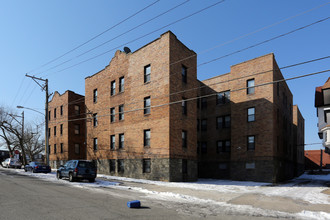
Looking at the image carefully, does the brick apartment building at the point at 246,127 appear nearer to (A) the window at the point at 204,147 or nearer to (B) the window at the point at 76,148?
(A) the window at the point at 204,147

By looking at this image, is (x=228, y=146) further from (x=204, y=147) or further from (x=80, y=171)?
(x=80, y=171)

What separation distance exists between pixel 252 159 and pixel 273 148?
8.39 feet

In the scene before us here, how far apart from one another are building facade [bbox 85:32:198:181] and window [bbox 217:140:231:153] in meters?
6.74

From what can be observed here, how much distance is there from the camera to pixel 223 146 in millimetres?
29969

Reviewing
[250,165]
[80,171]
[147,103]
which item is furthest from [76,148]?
[250,165]

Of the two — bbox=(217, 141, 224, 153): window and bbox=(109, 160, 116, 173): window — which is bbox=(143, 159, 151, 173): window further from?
bbox=(217, 141, 224, 153): window

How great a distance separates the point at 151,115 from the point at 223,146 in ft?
39.4

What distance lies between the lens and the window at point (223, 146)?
29484 mm

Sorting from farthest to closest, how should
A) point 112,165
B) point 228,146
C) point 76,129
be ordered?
point 76,129 → point 228,146 → point 112,165

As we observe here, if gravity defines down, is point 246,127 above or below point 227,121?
below

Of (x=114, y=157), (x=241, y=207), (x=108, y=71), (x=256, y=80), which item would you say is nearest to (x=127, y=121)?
(x=114, y=157)

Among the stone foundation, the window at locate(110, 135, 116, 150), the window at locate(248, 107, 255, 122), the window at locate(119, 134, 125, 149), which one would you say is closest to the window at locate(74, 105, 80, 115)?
the window at locate(110, 135, 116, 150)

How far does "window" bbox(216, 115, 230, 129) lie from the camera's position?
98.3ft

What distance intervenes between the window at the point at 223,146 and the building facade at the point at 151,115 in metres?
6.74
